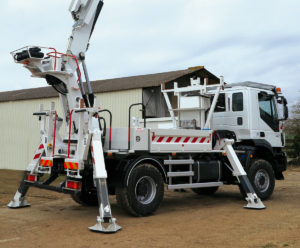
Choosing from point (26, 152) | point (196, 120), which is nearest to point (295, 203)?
point (196, 120)

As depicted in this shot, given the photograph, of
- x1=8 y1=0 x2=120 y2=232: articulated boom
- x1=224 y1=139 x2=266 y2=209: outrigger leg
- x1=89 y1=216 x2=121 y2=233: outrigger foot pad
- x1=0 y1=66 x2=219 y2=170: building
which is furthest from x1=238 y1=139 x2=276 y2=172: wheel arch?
x1=0 y1=66 x2=219 y2=170: building

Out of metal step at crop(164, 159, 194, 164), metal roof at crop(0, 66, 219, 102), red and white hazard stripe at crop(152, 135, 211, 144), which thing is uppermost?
metal roof at crop(0, 66, 219, 102)

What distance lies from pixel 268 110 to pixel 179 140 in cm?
339

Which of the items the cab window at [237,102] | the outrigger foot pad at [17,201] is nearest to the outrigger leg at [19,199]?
the outrigger foot pad at [17,201]

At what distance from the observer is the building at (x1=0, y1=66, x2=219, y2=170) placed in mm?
19141

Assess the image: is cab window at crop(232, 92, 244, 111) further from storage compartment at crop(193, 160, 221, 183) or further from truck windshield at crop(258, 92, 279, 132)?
storage compartment at crop(193, 160, 221, 183)

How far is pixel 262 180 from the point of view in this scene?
1073 centimetres

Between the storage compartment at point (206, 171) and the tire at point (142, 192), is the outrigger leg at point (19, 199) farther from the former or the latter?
the storage compartment at point (206, 171)

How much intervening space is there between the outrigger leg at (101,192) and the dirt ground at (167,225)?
0.53ft

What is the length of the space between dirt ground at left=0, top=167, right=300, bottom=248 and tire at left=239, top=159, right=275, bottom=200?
297 mm

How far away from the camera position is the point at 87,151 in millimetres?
7836

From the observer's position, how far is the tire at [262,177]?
34.0ft

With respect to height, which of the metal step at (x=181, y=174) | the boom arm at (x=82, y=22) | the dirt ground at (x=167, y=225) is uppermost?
the boom arm at (x=82, y=22)

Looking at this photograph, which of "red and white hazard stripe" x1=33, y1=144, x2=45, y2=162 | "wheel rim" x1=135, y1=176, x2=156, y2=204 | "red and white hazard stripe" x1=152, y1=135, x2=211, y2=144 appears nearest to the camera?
"wheel rim" x1=135, y1=176, x2=156, y2=204
